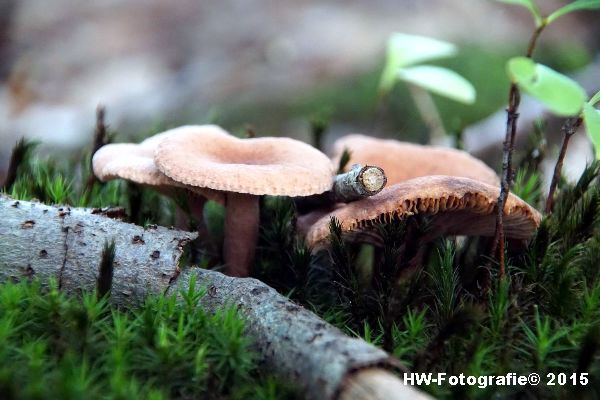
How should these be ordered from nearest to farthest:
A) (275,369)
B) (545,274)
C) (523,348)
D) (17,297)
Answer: (275,369) → (17,297) → (523,348) → (545,274)

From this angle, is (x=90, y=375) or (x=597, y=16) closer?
(x=90, y=375)

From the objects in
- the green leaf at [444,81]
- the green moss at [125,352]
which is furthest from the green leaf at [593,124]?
the green moss at [125,352]

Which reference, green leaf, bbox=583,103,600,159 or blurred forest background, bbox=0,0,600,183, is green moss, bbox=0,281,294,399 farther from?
blurred forest background, bbox=0,0,600,183

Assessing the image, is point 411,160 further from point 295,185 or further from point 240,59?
point 240,59

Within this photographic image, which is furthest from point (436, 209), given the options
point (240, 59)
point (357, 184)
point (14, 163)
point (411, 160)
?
point (240, 59)

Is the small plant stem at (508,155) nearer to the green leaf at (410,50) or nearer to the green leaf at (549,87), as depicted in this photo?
the green leaf at (549,87)

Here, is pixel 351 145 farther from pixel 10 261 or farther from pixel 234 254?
pixel 10 261

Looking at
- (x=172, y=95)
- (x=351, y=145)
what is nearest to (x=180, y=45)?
(x=172, y=95)
